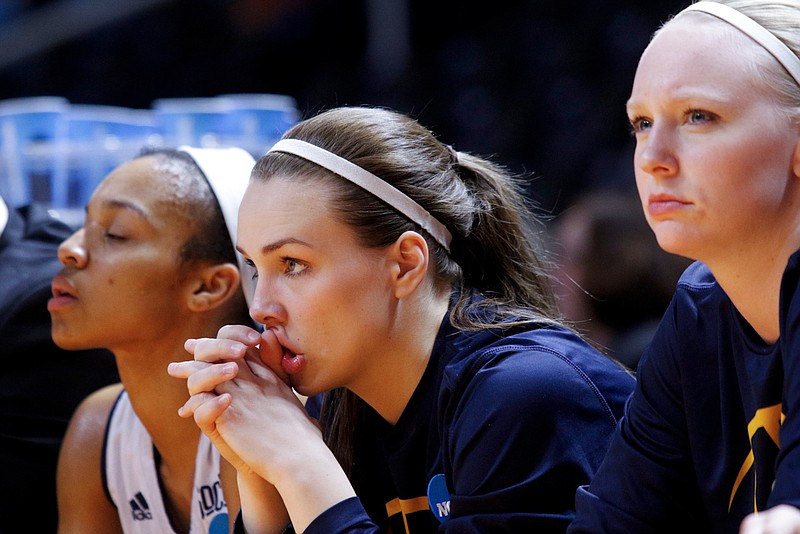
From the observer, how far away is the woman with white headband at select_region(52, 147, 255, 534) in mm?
2336

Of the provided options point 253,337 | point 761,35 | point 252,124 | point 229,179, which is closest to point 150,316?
point 229,179

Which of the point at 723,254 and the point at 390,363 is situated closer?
the point at 723,254

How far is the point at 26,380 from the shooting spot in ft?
9.00

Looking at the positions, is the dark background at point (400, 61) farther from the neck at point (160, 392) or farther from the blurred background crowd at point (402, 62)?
the neck at point (160, 392)

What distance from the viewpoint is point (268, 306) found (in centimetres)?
179

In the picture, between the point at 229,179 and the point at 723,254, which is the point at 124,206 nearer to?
the point at 229,179

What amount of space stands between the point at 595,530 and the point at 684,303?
0.34 metres

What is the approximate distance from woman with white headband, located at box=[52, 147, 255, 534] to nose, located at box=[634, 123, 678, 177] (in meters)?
1.18

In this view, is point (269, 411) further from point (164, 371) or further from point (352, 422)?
point (164, 371)

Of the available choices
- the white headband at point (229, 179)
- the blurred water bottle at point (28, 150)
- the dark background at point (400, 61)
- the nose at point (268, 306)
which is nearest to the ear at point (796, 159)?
the nose at point (268, 306)

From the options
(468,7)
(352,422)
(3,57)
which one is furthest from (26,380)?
(468,7)

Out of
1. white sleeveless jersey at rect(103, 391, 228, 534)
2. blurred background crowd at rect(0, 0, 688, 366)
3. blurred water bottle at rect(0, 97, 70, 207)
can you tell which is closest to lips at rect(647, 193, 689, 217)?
white sleeveless jersey at rect(103, 391, 228, 534)

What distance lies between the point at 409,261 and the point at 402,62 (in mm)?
5326

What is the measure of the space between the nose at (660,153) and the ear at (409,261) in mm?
547
